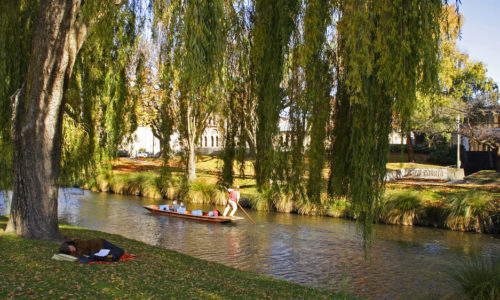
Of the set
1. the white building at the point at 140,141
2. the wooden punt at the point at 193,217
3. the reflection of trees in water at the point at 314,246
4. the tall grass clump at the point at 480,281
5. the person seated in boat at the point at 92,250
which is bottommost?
the reflection of trees in water at the point at 314,246

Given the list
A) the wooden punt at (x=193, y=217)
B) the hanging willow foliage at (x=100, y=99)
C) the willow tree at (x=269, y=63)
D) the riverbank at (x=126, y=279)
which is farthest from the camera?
the wooden punt at (x=193, y=217)

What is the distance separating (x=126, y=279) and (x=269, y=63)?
138 inches

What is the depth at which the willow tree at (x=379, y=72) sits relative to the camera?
4293mm

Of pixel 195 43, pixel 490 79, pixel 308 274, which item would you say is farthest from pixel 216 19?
pixel 490 79

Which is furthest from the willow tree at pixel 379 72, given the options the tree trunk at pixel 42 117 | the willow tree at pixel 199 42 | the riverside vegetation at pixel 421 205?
the riverside vegetation at pixel 421 205

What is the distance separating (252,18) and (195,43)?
1434 millimetres

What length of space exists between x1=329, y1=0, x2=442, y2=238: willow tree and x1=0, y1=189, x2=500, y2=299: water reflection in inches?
113

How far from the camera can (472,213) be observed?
14406mm

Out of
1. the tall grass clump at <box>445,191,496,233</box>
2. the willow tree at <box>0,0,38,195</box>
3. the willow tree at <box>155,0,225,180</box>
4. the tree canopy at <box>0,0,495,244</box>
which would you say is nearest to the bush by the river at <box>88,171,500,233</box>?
the tall grass clump at <box>445,191,496,233</box>

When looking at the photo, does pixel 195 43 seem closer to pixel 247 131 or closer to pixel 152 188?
pixel 247 131

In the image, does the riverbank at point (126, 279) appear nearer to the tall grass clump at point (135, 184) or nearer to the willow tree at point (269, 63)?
the willow tree at point (269, 63)

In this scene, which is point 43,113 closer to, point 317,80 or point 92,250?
point 92,250

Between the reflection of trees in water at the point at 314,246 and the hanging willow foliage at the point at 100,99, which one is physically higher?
the hanging willow foliage at the point at 100,99

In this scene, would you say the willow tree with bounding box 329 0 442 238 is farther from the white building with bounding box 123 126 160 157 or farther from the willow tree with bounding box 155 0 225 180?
the white building with bounding box 123 126 160 157
